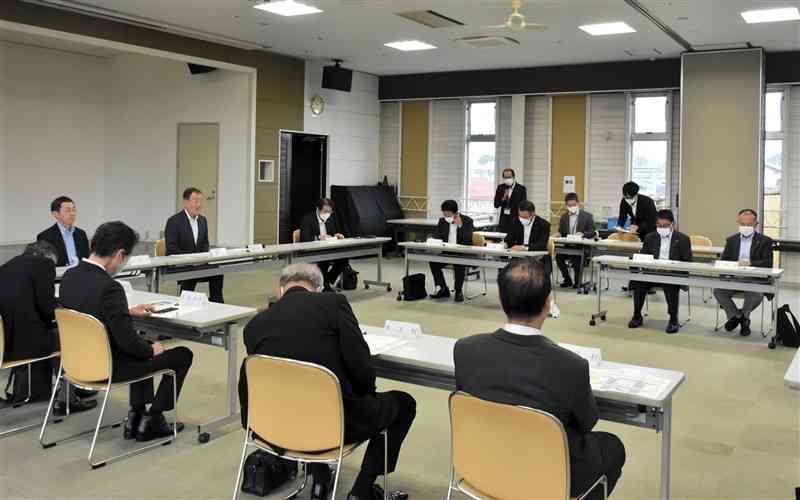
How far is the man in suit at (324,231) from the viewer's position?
8.45 metres

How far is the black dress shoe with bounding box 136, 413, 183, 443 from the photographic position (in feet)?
12.8

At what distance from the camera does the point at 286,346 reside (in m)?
2.80

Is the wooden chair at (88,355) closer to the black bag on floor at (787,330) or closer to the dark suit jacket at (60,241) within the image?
the dark suit jacket at (60,241)

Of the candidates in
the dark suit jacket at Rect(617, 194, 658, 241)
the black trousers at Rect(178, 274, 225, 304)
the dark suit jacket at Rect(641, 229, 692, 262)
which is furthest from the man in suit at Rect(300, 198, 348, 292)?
the dark suit jacket at Rect(617, 194, 658, 241)

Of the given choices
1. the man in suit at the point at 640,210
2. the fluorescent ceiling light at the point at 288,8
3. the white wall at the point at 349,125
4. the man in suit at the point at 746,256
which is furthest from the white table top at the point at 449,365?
the white wall at the point at 349,125

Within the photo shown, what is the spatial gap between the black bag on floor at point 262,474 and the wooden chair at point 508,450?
1.23 m

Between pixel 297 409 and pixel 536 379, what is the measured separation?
0.97 metres

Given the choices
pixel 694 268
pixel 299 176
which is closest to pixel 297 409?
pixel 694 268

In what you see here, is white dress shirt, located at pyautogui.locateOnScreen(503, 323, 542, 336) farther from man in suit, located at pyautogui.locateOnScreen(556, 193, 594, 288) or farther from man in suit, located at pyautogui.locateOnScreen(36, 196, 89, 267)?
man in suit, located at pyautogui.locateOnScreen(556, 193, 594, 288)

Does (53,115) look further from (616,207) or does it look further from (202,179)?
(616,207)

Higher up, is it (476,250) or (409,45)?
(409,45)

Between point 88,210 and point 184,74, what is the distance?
2.95 m

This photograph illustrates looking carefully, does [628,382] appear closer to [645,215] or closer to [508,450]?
[508,450]

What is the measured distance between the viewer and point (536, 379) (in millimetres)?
2201
